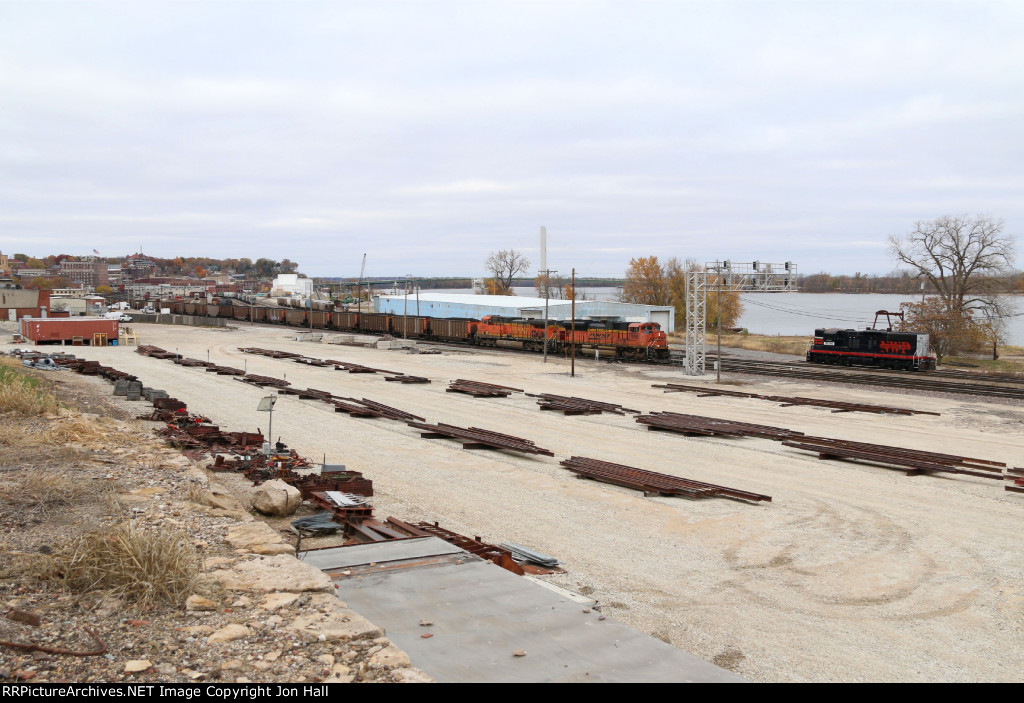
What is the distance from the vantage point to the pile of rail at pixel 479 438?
21.4 m

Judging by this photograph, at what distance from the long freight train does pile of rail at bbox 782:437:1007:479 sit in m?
19.9

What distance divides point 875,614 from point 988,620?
148 cm

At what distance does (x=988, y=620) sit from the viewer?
9.98m

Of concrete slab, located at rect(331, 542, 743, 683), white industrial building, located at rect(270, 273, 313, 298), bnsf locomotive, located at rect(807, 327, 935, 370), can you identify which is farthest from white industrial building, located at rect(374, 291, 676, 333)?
white industrial building, located at rect(270, 273, 313, 298)

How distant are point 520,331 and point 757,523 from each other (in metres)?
45.6

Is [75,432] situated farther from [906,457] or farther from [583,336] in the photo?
[583,336]

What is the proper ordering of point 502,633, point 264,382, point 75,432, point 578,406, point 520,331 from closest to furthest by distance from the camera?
1. point 502,633
2. point 75,432
3. point 578,406
4. point 264,382
5. point 520,331

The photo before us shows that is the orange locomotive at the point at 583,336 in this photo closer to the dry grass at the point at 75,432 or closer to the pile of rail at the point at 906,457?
the pile of rail at the point at 906,457

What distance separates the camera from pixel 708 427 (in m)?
25.3

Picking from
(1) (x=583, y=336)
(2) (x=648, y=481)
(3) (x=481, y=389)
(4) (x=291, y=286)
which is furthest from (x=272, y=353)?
(4) (x=291, y=286)

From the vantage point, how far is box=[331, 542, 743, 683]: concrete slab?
22.0 feet
